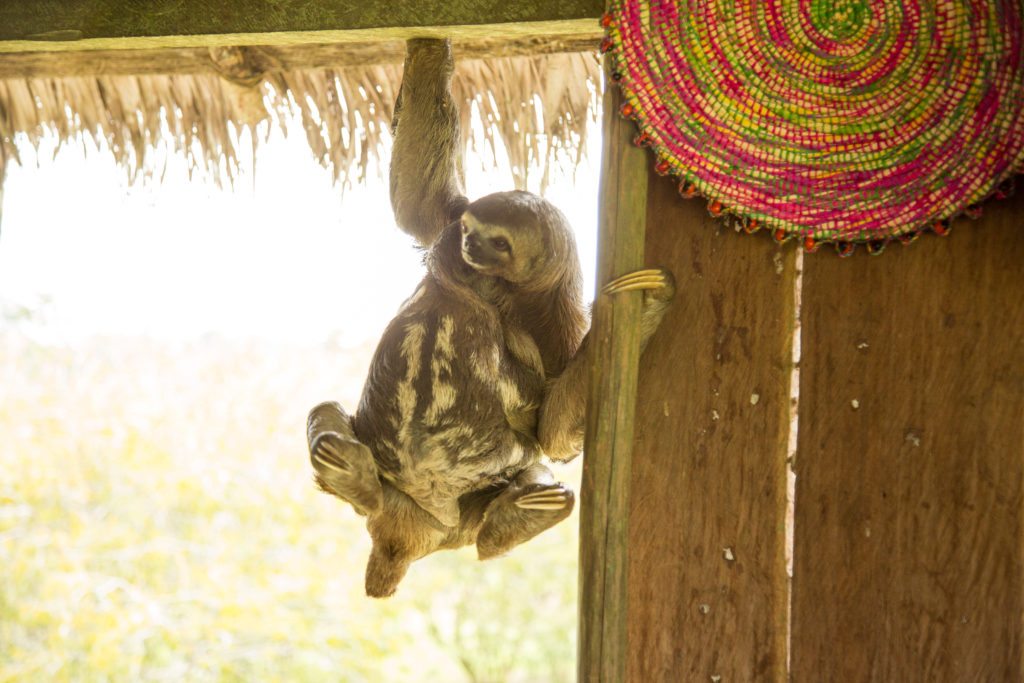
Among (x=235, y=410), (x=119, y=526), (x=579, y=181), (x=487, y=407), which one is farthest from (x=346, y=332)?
(x=487, y=407)

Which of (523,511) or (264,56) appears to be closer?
(523,511)

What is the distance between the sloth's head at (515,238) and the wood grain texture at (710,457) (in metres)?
0.18

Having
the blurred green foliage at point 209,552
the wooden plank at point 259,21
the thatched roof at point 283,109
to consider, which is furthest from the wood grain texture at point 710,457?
the blurred green foliage at point 209,552

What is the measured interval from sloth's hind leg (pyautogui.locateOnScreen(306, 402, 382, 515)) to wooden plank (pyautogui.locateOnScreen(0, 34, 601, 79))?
91cm

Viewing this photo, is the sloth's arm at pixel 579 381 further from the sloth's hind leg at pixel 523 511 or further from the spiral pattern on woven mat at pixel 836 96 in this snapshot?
the spiral pattern on woven mat at pixel 836 96

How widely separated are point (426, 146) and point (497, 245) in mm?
342

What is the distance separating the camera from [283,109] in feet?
8.28

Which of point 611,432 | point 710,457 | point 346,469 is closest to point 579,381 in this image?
point 611,432

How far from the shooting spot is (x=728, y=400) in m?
1.79

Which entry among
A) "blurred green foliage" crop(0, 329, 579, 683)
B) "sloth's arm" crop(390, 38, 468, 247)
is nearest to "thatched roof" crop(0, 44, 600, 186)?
"sloth's arm" crop(390, 38, 468, 247)

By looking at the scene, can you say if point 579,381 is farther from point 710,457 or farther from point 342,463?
point 342,463

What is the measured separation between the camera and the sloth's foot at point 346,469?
172cm

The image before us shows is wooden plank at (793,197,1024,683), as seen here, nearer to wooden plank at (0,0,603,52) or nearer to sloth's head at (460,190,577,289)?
sloth's head at (460,190,577,289)

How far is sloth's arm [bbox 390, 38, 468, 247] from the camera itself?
1949mm
